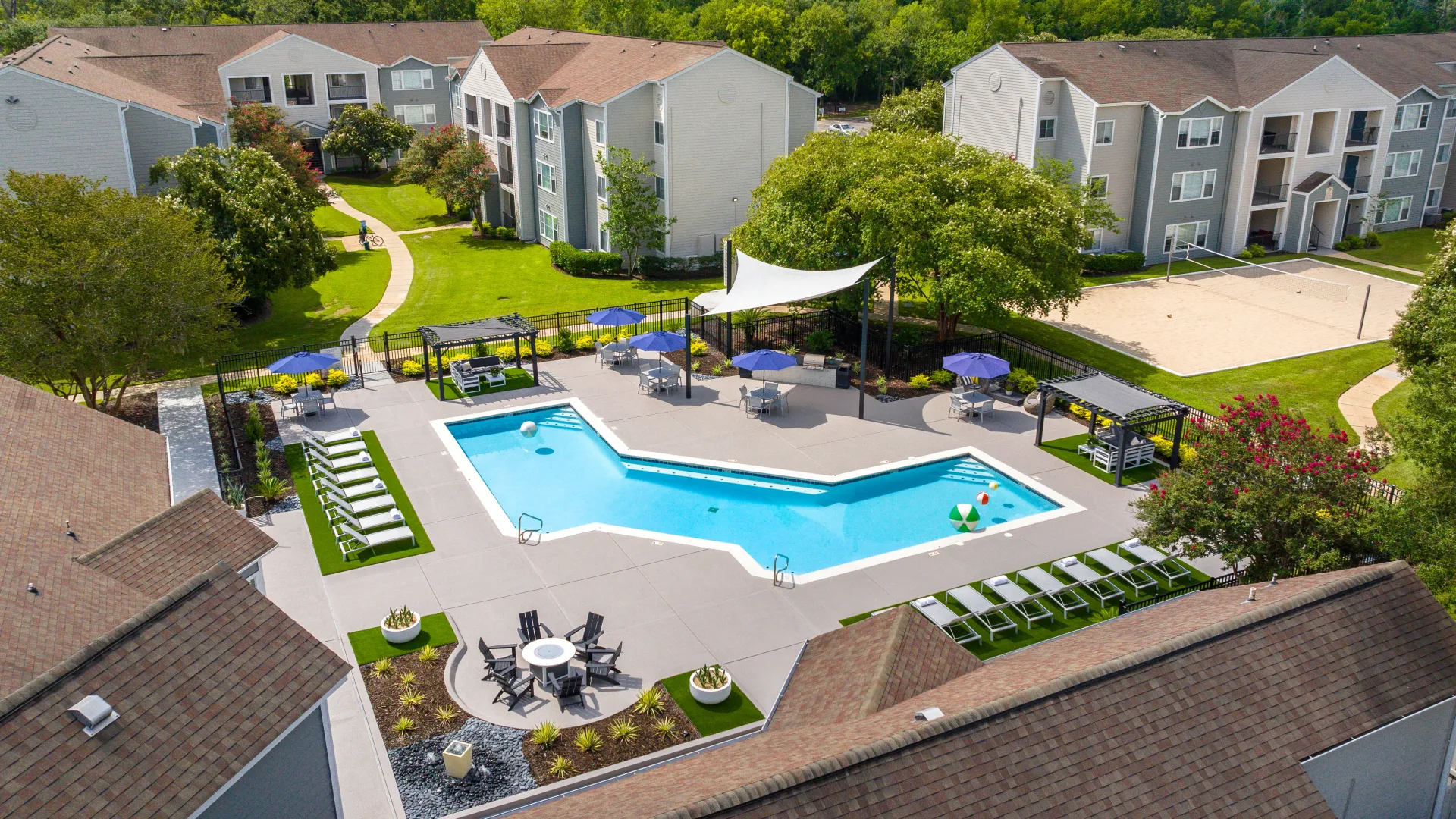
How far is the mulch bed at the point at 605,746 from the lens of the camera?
17.3 meters

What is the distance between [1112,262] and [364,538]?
3725 centimetres

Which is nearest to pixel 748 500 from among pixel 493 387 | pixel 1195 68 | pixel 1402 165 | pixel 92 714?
pixel 493 387

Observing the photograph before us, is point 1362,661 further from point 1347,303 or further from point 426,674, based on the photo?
point 1347,303

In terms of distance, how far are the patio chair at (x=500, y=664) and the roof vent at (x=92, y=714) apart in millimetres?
8478

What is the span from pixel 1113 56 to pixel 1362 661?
146 ft

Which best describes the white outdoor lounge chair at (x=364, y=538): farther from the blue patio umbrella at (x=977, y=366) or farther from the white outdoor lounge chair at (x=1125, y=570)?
the blue patio umbrella at (x=977, y=366)

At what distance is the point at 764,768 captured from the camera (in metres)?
11.8

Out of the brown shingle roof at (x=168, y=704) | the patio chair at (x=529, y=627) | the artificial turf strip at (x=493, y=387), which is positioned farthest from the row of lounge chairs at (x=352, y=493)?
the brown shingle roof at (x=168, y=704)

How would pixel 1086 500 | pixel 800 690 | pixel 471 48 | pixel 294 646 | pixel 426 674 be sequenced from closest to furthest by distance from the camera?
pixel 294 646 → pixel 800 690 → pixel 426 674 → pixel 1086 500 → pixel 471 48

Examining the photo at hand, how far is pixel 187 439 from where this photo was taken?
2947 centimetres

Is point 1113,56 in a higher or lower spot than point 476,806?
higher

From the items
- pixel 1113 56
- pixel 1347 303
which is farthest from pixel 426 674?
pixel 1113 56

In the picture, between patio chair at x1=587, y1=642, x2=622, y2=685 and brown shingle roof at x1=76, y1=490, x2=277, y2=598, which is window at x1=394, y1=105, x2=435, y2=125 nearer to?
brown shingle roof at x1=76, y1=490, x2=277, y2=598

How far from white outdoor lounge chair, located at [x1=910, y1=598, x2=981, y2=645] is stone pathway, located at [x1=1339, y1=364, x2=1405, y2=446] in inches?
686
